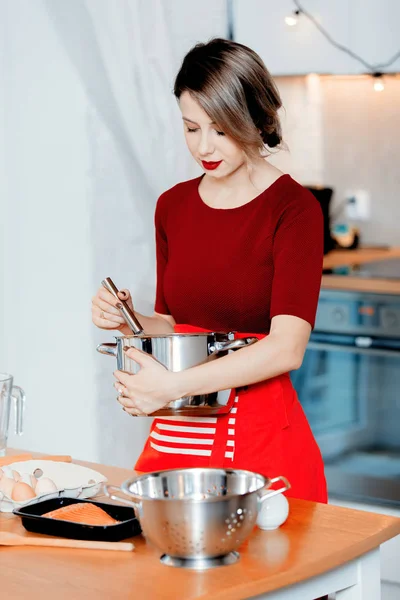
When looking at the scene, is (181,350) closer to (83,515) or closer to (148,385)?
(148,385)

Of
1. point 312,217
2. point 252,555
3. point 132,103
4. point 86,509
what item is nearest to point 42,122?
point 132,103

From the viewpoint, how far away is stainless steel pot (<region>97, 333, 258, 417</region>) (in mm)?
1627

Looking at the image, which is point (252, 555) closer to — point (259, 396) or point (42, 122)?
point (259, 396)

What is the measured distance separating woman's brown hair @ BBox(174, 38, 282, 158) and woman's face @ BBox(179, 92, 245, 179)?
0.01 metres

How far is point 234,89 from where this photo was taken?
1731 mm

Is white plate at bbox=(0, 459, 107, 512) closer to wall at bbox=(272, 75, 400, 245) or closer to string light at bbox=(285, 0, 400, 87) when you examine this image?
string light at bbox=(285, 0, 400, 87)

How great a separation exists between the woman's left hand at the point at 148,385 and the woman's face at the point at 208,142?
394mm

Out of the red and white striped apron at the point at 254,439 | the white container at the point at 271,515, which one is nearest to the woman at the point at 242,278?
the red and white striped apron at the point at 254,439

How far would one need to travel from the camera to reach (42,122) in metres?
2.73

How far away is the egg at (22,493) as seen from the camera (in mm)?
1517

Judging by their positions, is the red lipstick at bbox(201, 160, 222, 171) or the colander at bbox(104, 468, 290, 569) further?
the red lipstick at bbox(201, 160, 222, 171)

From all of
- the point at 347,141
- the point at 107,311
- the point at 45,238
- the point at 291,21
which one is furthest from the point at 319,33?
the point at 107,311

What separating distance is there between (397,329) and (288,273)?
159 cm

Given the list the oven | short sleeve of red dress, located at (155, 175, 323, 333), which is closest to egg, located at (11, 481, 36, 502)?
short sleeve of red dress, located at (155, 175, 323, 333)
